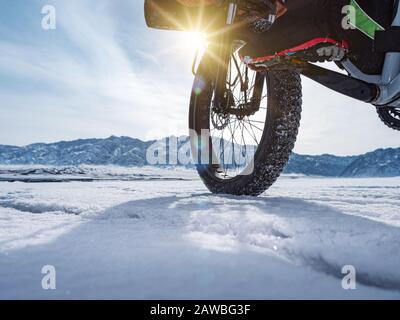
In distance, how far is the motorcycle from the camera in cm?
137

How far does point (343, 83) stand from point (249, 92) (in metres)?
0.94

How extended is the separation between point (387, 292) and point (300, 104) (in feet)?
4.51

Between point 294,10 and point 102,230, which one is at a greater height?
point 294,10

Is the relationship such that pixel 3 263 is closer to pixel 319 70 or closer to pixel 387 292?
pixel 387 292

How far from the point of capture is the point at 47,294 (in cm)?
44

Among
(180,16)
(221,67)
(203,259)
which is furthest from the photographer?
(221,67)

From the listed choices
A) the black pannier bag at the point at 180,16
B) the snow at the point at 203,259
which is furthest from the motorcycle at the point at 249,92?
the snow at the point at 203,259

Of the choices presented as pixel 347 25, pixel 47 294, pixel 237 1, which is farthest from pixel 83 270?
pixel 347 25

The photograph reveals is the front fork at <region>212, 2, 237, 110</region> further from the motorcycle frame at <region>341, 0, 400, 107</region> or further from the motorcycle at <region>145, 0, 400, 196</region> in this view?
the motorcycle frame at <region>341, 0, 400, 107</region>

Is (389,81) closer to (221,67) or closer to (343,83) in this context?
(343,83)

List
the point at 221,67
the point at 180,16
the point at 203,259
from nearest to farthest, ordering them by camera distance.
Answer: the point at 203,259, the point at 180,16, the point at 221,67

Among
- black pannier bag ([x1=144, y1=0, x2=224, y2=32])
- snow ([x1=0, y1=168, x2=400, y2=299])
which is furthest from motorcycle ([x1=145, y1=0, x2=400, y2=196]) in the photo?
snow ([x1=0, y1=168, x2=400, y2=299])

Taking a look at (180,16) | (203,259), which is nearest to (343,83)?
(180,16)

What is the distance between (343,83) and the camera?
4.65ft
